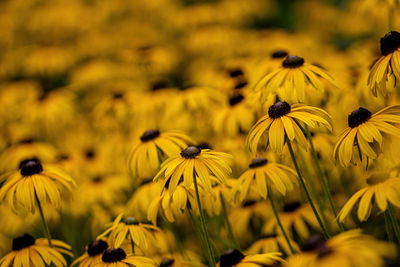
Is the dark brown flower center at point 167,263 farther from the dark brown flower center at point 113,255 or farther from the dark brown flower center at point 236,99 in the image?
the dark brown flower center at point 236,99

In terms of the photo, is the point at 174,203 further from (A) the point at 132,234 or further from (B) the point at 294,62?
(B) the point at 294,62

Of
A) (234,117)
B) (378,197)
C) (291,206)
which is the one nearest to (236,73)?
(234,117)

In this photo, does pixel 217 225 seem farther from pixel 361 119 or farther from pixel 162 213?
pixel 361 119

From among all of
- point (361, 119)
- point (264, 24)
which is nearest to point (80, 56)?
point (264, 24)

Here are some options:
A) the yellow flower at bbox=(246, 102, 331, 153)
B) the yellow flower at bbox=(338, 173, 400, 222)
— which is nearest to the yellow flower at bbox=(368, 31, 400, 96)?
the yellow flower at bbox=(246, 102, 331, 153)

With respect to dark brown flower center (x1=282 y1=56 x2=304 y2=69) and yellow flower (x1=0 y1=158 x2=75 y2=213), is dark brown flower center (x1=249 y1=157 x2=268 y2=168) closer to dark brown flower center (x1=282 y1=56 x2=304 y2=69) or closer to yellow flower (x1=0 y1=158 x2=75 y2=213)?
dark brown flower center (x1=282 y1=56 x2=304 y2=69)

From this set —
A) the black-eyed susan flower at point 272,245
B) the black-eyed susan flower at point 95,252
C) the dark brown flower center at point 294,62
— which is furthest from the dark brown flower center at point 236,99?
the black-eyed susan flower at point 95,252
